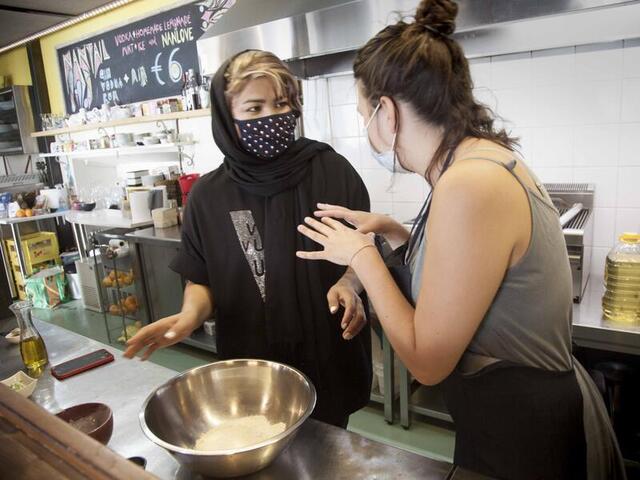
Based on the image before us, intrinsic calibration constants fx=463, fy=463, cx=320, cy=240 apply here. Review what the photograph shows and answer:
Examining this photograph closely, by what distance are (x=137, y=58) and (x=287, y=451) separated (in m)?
4.55

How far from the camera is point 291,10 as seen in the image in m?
2.26

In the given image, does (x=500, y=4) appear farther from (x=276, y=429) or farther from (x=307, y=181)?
(x=276, y=429)

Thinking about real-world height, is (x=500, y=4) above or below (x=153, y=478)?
above

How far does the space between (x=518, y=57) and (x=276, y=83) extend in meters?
1.67

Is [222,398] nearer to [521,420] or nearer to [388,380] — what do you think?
[521,420]

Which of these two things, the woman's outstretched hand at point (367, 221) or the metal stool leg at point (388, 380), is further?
the metal stool leg at point (388, 380)

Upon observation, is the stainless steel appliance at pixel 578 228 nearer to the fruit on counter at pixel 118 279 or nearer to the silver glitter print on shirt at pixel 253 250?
the silver glitter print on shirt at pixel 253 250

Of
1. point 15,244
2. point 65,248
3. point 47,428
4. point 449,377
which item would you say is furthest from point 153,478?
point 65,248

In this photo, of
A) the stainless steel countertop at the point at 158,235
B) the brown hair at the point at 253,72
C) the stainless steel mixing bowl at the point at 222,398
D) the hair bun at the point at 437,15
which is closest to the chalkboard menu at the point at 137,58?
the stainless steel countertop at the point at 158,235

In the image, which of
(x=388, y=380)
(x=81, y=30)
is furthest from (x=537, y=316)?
(x=81, y=30)

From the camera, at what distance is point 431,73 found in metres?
0.92

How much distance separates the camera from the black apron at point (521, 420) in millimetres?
946

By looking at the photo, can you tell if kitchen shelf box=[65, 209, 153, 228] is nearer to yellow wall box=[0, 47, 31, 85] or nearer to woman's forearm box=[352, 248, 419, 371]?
yellow wall box=[0, 47, 31, 85]

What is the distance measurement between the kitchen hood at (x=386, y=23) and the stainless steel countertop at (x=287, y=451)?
1.60 metres
